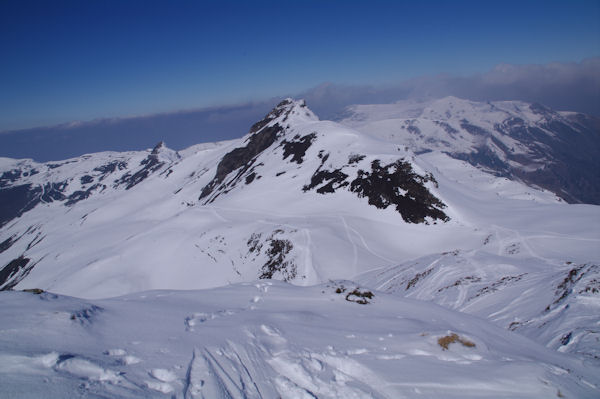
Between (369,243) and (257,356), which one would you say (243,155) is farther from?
(257,356)

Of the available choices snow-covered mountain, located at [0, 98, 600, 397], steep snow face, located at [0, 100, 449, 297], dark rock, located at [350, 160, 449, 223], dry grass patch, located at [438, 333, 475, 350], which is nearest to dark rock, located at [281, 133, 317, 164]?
steep snow face, located at [0, 100, 449, 297]

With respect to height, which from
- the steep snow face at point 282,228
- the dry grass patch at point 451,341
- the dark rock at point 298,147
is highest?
the dark rock at point 298,147

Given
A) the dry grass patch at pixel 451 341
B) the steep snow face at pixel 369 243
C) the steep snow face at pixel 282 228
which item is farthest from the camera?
the steep snow face at pixel 282 228

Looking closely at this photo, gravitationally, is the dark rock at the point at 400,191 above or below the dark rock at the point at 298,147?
below

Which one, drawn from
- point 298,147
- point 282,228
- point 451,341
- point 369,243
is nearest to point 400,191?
point 369,243

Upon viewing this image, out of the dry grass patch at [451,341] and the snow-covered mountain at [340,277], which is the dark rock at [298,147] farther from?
the dry grass patch at [451,341]

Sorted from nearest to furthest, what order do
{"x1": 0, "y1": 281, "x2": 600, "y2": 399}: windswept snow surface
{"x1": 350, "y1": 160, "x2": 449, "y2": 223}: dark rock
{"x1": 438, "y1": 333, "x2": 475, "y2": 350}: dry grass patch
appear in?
{"x1": 0, "y1": 281, "x2": 600, "y2": 399}: windswept snow surface → {"x1": 438, "y1": 333, "x2": 475, "y2": 350}: dry grass patch → {"x1": 350, "y1": 160, "x2": 449, "y2": 223}: dark rock

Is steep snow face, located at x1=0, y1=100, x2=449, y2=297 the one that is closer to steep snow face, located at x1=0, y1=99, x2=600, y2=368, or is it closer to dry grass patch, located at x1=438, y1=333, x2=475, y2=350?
steep snow face, located at x1=0, y1=99, x2=600, y2=368

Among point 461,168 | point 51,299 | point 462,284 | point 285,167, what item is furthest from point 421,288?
point 461,168

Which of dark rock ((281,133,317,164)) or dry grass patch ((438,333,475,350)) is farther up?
dark rock ((281,133,317,164))

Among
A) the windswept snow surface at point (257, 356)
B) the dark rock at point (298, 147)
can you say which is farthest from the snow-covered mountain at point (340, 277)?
the dark rock at point (298, 147)
